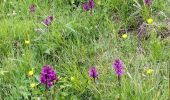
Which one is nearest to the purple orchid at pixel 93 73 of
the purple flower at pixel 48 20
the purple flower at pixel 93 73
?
the purple flower at pixel 93 73

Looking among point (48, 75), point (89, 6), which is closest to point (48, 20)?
point (89, 6)

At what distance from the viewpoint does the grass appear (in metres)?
2.75

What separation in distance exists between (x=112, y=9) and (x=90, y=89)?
49.6 inches

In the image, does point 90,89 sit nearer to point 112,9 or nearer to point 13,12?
point 112,9

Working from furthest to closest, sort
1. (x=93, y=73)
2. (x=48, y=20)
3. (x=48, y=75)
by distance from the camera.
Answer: (x=48, y=20), (x=93, y=73), (x=48, y=75)

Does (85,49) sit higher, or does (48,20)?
(48,20)

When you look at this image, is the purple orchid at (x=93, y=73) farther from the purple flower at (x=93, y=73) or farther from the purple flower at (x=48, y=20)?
the purple flower at (x=48, y=20)

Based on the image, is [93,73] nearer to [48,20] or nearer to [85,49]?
[85,49]

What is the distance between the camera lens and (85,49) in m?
3.25

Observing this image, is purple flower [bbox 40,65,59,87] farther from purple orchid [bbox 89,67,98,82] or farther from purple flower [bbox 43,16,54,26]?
purple flower [bbox 43,16,54,26]

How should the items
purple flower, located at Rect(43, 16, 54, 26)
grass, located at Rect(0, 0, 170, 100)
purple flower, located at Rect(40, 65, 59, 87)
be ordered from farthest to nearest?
purple flower, located at Rect(43, 16, 54, 26), grass, located at Rect(0, 0, 170, 100), purple flower, located at Rect(40, 65, 59, 87)

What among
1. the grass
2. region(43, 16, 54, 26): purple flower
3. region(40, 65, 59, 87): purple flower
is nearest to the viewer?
region(40, 65, 59, 87): purple flower

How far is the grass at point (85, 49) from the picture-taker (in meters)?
2.75

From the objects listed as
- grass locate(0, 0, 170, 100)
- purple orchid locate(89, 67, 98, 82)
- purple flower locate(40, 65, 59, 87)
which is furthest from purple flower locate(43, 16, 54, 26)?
purple flower locate(40, 65, 59, 87)
